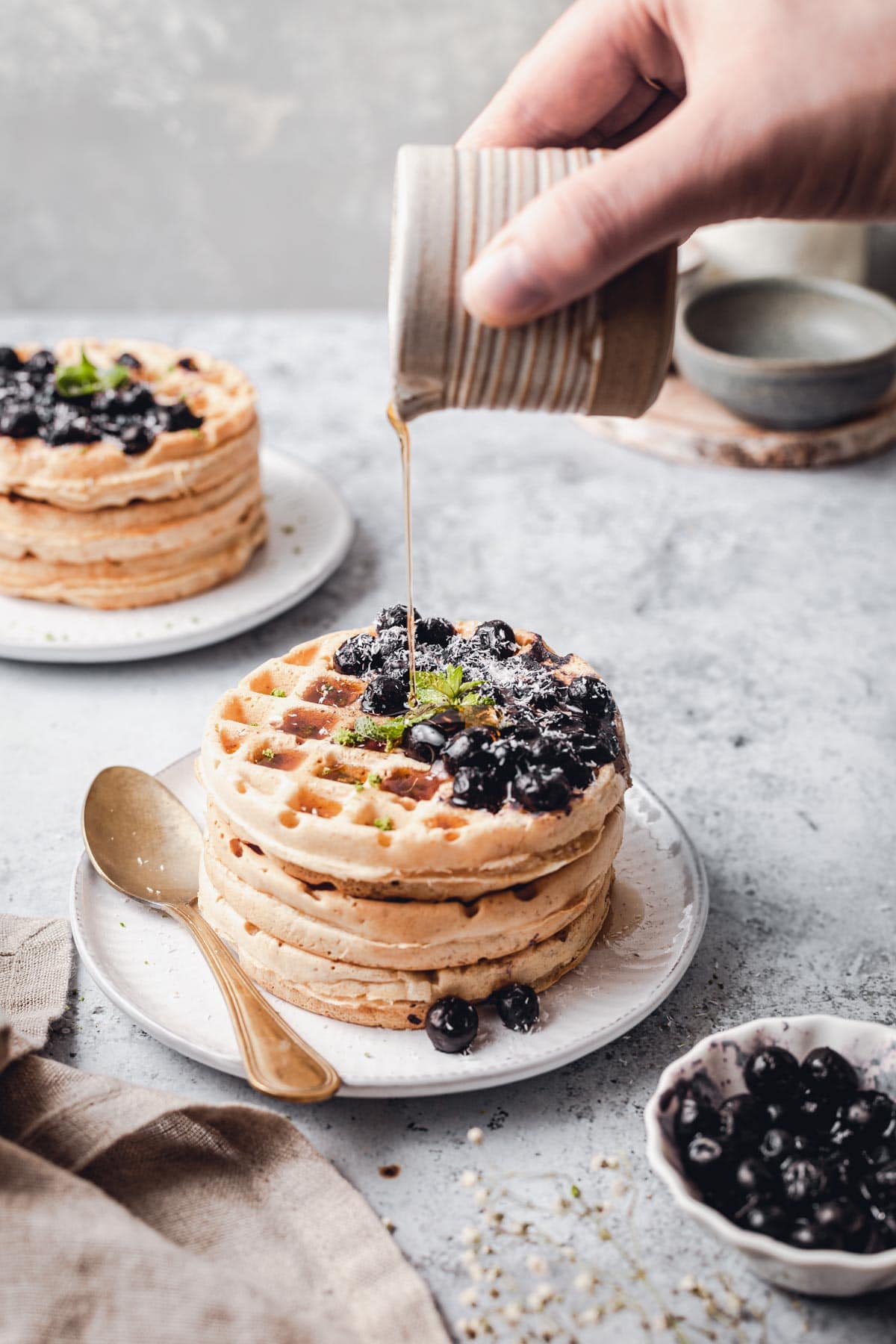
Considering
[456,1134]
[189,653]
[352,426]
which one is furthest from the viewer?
[352,426]

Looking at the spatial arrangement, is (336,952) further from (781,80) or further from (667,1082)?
(781,80)

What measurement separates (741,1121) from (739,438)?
330 cm

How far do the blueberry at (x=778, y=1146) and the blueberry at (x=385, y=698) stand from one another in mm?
1110

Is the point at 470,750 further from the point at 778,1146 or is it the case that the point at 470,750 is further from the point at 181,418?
the point at 181,418

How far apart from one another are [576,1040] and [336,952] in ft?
1.57

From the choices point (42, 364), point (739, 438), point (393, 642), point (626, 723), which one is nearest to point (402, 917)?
point (393, 642)

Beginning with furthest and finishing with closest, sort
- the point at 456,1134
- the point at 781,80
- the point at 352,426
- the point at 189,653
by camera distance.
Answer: the point at 352,426
the point at 189,653
the point at 456,1134
the point at 781,80

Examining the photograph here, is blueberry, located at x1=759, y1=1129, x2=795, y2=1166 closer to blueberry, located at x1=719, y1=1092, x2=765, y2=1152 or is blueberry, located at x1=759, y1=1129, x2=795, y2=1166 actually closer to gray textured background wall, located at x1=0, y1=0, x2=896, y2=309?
blueberry, located at x1=719, y1=1092, x2=765, y2=1152

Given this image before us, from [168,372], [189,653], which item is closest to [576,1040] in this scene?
[189,653]

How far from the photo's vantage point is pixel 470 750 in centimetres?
244

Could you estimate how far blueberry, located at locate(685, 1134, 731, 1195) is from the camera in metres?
1.99

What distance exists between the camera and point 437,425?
5.17 m

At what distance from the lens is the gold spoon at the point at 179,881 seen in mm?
2238

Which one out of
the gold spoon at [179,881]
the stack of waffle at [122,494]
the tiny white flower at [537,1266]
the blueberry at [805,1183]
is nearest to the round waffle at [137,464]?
the stack of waffle at [122,494]
